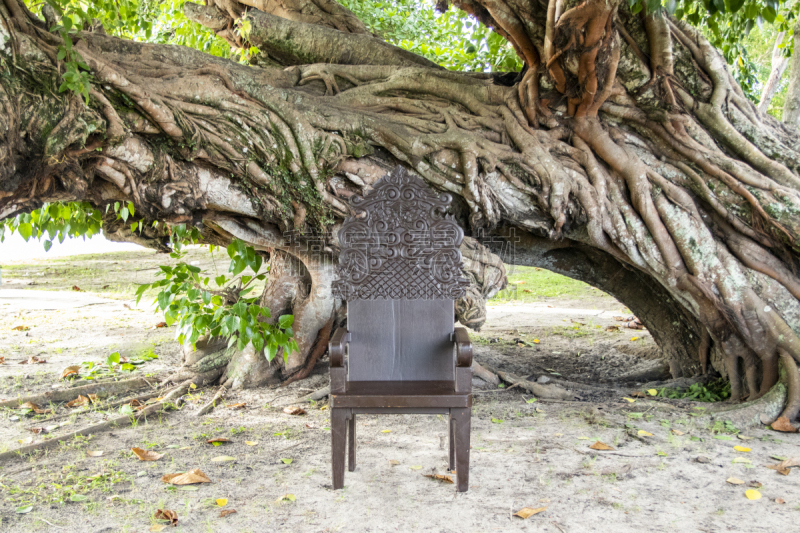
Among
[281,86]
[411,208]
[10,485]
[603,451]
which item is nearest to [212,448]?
[10,485]

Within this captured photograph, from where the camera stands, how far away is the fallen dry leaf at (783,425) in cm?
353

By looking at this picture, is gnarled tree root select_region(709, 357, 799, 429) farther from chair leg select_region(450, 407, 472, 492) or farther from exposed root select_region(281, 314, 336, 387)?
exposed root select_region(281, 314, 336, 387)

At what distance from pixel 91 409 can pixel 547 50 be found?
12.4ft

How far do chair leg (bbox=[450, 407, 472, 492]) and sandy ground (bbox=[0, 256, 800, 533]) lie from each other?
103 millimetres

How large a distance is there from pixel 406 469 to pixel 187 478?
3.50ft

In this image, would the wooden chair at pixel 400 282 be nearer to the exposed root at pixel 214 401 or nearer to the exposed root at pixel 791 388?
the exposed root at pixel 214 401

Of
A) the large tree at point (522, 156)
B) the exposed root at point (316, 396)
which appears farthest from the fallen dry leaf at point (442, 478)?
the exposed root at point (316, 396)

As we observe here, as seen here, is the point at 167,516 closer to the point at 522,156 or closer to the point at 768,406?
the point at 522,156

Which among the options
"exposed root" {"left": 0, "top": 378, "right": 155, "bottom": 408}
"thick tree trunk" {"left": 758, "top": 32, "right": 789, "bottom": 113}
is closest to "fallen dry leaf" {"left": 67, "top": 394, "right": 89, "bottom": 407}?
"exposed root" {"left": 0, "top": 378, "right": 155, "bottom": 408}

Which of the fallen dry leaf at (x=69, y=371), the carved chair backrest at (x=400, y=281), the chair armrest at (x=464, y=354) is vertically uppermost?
the carved chair backrest at (x=400, y=281)

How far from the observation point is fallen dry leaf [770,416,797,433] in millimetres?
3529

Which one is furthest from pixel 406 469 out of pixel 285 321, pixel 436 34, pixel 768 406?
pixel 436 34

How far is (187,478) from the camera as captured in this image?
2859 mm

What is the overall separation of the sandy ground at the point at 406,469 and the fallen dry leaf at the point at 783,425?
0.29 ft
